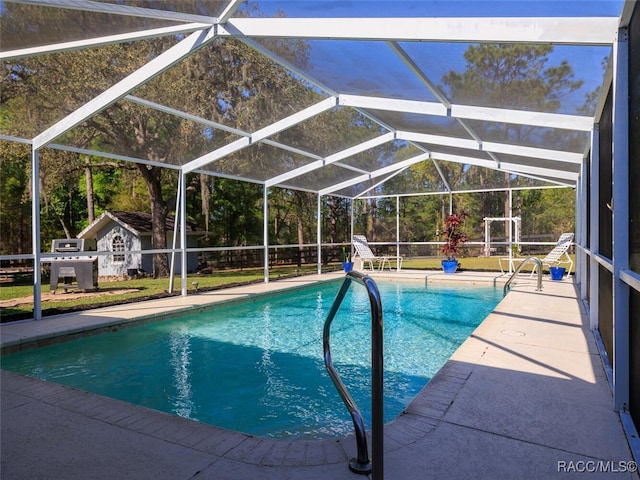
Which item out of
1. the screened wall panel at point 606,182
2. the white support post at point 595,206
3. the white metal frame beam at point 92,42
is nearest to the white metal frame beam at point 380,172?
the white support post at point 595,206

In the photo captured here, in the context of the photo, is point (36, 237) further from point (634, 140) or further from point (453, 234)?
point (453, 234)

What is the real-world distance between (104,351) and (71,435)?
8.85ft

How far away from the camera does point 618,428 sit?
7.27ft

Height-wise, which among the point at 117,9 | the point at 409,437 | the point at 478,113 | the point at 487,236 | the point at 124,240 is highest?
the point at 117,9

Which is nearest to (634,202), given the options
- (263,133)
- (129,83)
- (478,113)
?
(478,113)

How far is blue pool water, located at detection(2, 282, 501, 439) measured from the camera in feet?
10.7

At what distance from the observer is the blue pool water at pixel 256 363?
325cm

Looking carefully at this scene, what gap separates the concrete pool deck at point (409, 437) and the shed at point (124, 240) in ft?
40.5

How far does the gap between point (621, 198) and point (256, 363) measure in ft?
11.6

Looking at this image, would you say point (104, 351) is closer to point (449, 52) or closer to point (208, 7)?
point (208, 7)

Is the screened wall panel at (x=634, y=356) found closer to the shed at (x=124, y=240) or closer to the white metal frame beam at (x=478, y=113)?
the white metal frame beam at (x=478, y=113)

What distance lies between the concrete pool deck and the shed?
12.4m

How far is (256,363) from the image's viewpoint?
14.6 ft

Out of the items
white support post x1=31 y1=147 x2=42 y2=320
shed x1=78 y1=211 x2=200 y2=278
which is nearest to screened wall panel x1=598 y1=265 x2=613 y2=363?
white support post x1=31 y1=147 x2=42 y2=320
